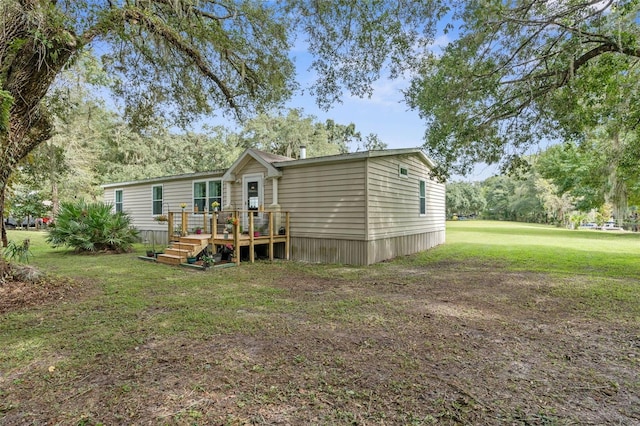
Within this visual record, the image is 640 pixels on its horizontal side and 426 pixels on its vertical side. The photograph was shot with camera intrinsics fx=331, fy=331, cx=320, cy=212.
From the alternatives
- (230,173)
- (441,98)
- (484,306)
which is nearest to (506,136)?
(441,98)

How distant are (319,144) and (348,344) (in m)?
25.1

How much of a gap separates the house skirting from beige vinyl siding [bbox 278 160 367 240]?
18 cm

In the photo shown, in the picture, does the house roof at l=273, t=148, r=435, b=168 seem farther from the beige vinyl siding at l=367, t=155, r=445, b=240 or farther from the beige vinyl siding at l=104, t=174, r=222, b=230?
the beige vinyl siding at l=104, t=174, r=222, b=230

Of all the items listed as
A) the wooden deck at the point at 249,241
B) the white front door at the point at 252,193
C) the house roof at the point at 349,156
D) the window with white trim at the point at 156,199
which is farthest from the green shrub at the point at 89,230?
the house roof at the point at 349,156

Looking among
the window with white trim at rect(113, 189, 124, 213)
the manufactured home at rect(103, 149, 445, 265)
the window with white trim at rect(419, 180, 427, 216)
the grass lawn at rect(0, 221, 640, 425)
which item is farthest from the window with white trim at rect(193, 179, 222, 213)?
the window with white trim at rect(419, 180, 427, 216)

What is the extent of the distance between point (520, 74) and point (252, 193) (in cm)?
781

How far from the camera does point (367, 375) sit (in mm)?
2787

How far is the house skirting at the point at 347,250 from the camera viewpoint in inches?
345

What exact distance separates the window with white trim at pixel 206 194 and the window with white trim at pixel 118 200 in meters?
5.21

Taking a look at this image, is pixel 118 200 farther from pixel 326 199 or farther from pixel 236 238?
pixel 326 199

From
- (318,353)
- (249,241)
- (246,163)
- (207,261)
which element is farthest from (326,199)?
(318,353)

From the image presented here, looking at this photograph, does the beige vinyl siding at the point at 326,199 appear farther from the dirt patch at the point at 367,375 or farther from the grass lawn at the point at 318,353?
the dirt patch at the point at 367,375

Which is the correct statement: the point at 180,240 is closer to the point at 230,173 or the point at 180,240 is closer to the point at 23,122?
the point at 230,173

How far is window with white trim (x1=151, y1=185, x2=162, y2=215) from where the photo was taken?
13872 millimetres
